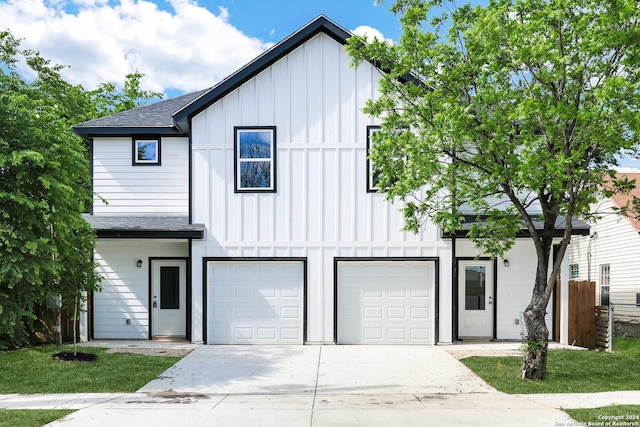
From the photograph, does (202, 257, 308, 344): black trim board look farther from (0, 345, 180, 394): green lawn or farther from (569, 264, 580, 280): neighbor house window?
(569, 264, 580, 280): neighbor house window

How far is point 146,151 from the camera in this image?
15906 millimetres

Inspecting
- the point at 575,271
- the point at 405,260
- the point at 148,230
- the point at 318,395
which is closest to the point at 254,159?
the point at 148,230

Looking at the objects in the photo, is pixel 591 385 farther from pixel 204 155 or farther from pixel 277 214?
pixel 204 155

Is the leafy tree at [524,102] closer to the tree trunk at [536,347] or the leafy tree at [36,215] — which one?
the tree trunk at [536,347]

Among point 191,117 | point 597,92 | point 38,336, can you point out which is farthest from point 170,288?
point 597,92

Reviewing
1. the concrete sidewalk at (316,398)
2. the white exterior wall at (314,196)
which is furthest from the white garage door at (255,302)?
the concrete sidewalk at (316,398)

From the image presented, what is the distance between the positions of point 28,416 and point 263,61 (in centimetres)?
971

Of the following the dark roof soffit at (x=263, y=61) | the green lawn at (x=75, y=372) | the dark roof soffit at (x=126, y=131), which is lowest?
the green lawn at (x=75, y=372)

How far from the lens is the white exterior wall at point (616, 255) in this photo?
61.9 ft

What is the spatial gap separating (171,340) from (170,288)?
4.53ft

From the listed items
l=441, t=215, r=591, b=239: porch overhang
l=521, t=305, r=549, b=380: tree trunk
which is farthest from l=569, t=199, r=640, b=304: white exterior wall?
l=521, t=305, r=549, b=380: tree trunk

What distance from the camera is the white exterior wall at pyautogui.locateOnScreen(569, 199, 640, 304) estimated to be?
61.9ft

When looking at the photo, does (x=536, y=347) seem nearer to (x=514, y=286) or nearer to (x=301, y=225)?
(x=514, y=286)

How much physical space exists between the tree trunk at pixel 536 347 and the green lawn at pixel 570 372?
22 centimetres
